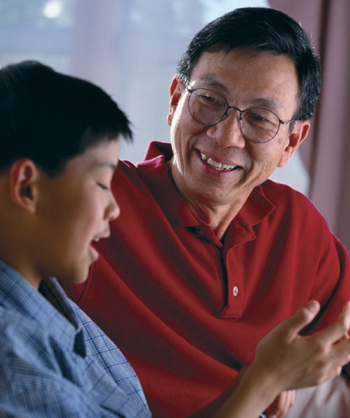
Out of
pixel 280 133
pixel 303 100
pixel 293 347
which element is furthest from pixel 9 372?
pixel 303 100

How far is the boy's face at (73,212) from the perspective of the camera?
0.78 m

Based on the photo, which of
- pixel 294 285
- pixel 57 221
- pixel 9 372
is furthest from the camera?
pixel 294 285

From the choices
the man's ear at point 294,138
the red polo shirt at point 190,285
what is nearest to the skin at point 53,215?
the red polo shirt at point 190,285

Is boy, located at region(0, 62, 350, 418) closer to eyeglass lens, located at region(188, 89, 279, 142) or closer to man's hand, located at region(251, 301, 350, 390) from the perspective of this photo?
man's hand, located at region(251, 301, 350, 390)

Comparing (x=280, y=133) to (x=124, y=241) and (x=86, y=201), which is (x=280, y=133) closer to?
(x=124, y=241)

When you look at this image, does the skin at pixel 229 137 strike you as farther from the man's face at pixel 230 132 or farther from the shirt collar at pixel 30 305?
the shirt collar at pixel 30 305

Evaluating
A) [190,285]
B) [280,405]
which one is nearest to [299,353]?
[280,405]

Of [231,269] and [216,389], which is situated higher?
[231,269]

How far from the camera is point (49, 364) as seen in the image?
764mm

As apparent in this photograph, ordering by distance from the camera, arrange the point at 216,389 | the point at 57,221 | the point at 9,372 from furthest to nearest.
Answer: the point at 216,389 → the point at 57,221 → the point at 9,372

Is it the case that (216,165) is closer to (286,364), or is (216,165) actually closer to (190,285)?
(190,285)

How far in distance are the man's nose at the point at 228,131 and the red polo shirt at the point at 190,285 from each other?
22 cm

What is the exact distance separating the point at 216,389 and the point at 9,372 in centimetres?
72

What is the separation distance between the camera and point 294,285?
4.85ft
